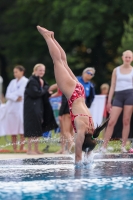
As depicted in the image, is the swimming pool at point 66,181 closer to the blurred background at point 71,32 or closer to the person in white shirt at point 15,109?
the person in white shirt at point 15,109

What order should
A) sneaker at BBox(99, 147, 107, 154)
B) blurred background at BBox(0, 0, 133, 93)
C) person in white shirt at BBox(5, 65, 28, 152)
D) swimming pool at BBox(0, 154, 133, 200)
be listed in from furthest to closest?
blurred background at BBox(0, 0, 133, 93) < person in white shirt at BBox(5, 65, 28, 152) < sneaker at BBox(99, 147, 107, 154) < swimming pool at BBox(0, 154, 133, 200)

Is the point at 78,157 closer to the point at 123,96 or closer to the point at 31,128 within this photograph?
the point at 123,96

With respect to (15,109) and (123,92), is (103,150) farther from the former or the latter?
(15,109)

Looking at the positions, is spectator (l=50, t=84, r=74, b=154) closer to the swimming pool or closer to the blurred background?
the swimming pool

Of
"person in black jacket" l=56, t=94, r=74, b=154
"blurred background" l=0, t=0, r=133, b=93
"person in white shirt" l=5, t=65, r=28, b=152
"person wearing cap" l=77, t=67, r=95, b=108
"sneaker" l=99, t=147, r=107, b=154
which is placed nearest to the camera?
"sneaker" l=99, t=147, r=107, b=154

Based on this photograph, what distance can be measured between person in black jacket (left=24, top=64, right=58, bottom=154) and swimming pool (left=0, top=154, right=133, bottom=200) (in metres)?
4.28

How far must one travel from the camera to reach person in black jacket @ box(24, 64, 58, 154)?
563 inches

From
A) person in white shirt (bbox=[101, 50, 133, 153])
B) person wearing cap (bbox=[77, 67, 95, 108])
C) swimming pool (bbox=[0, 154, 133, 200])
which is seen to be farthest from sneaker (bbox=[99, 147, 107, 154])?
swimming pool (bbox=[0, 154, 133, 200])

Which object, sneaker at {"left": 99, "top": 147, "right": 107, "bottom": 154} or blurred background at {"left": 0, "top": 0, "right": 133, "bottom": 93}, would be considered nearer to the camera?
sneaker at {"left": 99, "top": 147, "right": 107, "bottom": 154}

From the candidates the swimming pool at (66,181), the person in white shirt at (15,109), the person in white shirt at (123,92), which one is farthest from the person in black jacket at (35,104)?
the swimming pool at (66,181)

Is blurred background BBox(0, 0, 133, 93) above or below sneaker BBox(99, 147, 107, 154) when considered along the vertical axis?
above

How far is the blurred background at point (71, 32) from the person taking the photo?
3797 centimetres

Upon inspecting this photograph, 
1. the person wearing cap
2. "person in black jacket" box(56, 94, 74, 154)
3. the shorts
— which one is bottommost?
"person in black jacket" box(56, 94, 74, 154)

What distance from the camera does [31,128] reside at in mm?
14477
